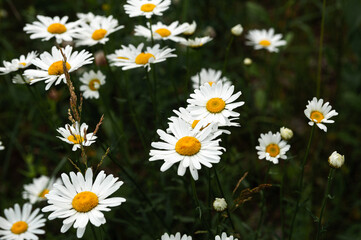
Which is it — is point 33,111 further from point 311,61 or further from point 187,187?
point 311,61

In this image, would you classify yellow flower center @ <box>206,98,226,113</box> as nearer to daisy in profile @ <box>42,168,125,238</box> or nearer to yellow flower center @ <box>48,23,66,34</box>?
daisy in profile @ <box>42,168,125,238</box>

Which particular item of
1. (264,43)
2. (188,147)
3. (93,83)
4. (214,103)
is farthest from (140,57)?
(264,43)

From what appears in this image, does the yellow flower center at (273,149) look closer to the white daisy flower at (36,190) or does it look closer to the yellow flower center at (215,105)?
the yellow flower center at (215,105)

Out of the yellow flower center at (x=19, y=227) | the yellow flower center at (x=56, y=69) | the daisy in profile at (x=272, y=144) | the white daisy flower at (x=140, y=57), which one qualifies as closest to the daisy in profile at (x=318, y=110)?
the daisy in profile at (x=272, y=144)

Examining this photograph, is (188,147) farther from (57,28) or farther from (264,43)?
(264,43)

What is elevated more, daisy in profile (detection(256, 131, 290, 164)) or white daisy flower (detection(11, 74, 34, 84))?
white daisy flower (detection(11, 74, 34, 84))

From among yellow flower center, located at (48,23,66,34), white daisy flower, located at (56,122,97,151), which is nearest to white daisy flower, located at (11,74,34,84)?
yellow flower center, located at (48,23,66,34)
